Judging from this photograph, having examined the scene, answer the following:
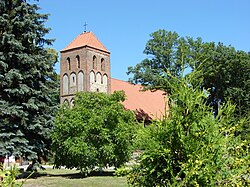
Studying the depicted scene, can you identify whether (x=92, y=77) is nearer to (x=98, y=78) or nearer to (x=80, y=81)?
(x=98, y=78)

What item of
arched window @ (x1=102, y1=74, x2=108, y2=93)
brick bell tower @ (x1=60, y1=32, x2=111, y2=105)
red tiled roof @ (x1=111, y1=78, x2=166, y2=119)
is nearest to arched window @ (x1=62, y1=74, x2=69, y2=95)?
brick bell tower @ (x1=60, y1=32, x2=111, y2=105)

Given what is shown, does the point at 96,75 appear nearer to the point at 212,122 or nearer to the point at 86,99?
the point at 86,99

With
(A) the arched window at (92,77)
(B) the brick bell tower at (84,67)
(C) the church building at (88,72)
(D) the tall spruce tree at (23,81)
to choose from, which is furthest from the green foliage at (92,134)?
(A) the arched window at (92,77)

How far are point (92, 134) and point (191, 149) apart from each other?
1395cm

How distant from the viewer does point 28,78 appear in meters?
18.2

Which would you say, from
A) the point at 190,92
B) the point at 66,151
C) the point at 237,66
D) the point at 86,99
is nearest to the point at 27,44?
the point at 86,99

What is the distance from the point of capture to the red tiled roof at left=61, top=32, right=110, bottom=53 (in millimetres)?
44966

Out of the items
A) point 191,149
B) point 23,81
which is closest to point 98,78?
point 23,81

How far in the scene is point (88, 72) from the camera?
144 ft

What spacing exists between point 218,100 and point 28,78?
26381 millimetres

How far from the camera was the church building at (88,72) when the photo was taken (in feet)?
145

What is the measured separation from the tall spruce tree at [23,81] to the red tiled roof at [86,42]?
25806mm

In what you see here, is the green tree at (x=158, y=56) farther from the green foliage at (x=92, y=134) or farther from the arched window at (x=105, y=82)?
the green foliage at (x=92, y=134)

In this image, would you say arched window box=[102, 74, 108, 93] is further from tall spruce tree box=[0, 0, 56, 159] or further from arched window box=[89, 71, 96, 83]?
tall spruce tree box=[0, 0, 56, 159]
